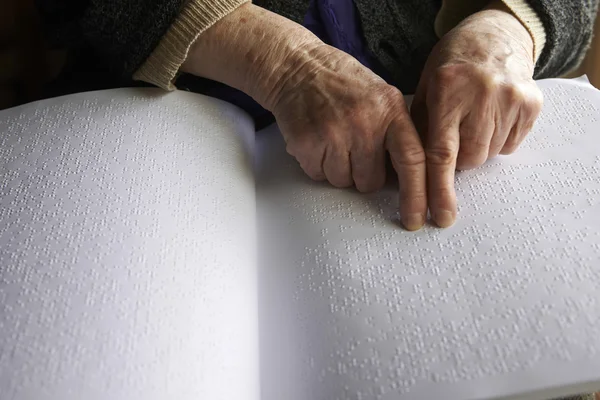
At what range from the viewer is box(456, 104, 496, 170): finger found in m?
0.57

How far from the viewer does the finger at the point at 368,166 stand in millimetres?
570

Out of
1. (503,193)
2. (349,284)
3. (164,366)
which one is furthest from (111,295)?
(503,193)

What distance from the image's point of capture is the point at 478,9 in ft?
2.40

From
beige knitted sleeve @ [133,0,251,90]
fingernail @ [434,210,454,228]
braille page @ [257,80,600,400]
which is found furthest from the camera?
beige knitted sleeve @ [133,0,251,90]

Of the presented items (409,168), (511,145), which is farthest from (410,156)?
(511,145)

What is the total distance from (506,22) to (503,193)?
0.23 metres

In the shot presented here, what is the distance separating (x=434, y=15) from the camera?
0.75 meters

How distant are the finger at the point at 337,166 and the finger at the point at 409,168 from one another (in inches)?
1.8

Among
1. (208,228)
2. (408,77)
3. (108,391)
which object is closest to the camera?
(108,391)

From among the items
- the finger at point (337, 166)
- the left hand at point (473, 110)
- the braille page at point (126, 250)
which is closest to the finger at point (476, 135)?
the left hand at point (473, 110)

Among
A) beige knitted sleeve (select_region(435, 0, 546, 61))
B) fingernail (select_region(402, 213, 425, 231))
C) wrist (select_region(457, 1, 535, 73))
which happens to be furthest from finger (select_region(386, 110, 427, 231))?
beige knitted sleeve (select_region(435, 0, 546, 61))

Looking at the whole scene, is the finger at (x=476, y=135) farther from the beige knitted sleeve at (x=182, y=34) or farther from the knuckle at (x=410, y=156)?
the beige knitted sleeve at (x=182, y=34)

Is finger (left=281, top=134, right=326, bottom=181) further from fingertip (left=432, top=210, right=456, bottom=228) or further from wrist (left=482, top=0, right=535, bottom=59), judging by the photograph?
wrist (left=482, top=0, right=535, bottom=59)

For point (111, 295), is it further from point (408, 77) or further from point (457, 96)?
point (408, 77)
